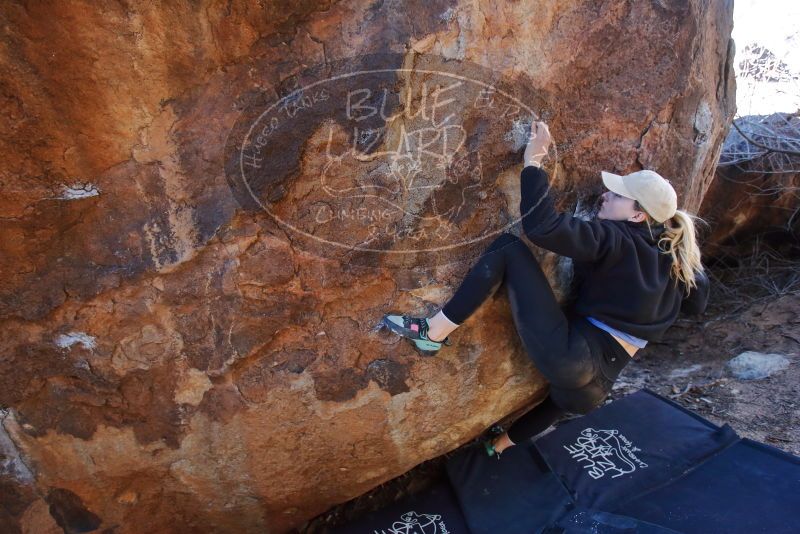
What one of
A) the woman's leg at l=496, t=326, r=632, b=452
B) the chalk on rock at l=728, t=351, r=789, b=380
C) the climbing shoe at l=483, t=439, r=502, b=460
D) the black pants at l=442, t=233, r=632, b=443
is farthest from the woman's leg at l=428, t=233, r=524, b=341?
the chalk on rock at l=728, t=351, r=789, b=380

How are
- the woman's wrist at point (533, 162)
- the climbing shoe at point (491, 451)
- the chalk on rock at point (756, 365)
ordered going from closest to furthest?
the woman's wrist at point (533, 162)
the climbing shoe at point (491, 451)
the chalk on rock at point (756, 365)

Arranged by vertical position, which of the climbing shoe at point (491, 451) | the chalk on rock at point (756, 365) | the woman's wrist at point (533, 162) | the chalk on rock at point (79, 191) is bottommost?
the chalk on rock at point (756, 365)

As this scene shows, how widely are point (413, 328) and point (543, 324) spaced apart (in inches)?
16.1

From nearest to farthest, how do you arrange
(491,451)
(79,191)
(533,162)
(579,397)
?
(79,191) < (533,162) < (579,397) < (491,451)

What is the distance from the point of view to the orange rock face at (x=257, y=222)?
160 centimetres

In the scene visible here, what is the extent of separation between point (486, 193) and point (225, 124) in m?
0.81

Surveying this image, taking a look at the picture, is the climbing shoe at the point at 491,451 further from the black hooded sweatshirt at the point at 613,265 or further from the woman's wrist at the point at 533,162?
the woman's wrist at the point at 533,162

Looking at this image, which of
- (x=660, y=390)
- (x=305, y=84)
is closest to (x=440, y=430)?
(x=305, y=84)

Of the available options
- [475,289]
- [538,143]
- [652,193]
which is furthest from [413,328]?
[652,193]

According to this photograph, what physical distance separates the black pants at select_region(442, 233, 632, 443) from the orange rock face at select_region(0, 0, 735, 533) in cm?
9

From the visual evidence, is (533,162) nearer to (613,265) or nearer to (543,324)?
(613,265)

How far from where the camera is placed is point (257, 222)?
171 centimetres

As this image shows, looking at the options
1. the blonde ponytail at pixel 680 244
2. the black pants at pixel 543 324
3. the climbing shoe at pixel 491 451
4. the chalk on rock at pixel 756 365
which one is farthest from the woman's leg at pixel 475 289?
the chalk on rock at pixel 756 365

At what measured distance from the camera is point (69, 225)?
166cm
